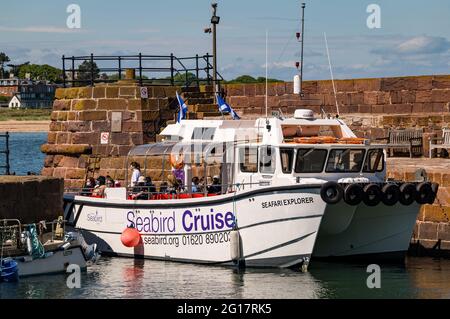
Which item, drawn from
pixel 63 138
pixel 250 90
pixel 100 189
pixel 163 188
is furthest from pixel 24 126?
pixel 163 188

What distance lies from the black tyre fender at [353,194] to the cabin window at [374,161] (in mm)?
1415

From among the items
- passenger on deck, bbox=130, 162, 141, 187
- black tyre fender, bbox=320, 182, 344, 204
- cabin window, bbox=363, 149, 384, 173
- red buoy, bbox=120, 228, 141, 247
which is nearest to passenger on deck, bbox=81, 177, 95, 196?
passenger on deck, bbox=130, 162, 141, 187

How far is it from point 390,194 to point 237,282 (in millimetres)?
3030

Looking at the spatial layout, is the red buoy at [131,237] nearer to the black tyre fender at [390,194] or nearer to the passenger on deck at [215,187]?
the passenger on deck at [215,187]

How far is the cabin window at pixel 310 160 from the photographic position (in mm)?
21094

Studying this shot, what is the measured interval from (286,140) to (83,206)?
15.4 feet

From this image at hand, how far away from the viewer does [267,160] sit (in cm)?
2156

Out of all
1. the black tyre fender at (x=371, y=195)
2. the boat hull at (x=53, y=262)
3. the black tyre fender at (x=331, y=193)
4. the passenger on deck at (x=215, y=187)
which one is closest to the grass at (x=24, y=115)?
the passenger on deck at (x=215, y=187)

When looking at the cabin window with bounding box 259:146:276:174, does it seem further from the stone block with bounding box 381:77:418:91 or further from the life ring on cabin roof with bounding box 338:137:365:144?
the stone block with bounding box 381:77:418:91

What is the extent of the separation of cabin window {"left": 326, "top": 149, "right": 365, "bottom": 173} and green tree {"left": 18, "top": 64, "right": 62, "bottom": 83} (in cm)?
14666

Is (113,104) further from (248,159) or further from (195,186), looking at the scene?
(248,159)

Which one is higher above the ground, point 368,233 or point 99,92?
point 99,92
